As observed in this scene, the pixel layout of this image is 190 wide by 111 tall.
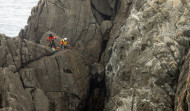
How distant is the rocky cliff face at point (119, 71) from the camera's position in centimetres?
2561

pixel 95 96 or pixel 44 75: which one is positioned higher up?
pixel 44 75

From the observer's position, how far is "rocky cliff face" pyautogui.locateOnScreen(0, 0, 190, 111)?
25609mm

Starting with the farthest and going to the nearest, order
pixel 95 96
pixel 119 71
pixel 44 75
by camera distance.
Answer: pixel 95 96, pixel 44 75, pixel 119 71

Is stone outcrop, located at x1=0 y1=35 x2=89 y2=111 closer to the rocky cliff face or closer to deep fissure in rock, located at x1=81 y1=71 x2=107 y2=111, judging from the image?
the rocky cliff face

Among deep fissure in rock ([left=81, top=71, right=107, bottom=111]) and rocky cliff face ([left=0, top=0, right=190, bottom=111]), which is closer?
rocky cliff face ([left=0, top=0, right=190, bottom=111])

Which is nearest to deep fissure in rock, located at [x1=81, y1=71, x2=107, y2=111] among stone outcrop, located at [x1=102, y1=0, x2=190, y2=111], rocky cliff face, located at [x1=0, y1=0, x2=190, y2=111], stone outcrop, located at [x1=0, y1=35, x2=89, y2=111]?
rocky cliff face, located at [x1=0, y1=0, x2=190, y2=111]

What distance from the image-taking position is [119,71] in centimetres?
2994

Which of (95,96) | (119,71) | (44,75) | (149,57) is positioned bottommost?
(95,96)

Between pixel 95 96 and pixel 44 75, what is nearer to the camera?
pixel 44 75

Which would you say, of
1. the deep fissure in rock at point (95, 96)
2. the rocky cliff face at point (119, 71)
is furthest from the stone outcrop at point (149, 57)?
the deep fissure in rock at point (95, 96)

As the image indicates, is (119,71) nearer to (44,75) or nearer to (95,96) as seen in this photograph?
(95,96)

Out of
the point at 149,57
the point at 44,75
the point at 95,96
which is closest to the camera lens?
the point at 149,57

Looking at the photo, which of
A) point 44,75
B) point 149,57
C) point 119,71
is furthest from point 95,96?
point 149,57

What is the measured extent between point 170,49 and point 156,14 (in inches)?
221
